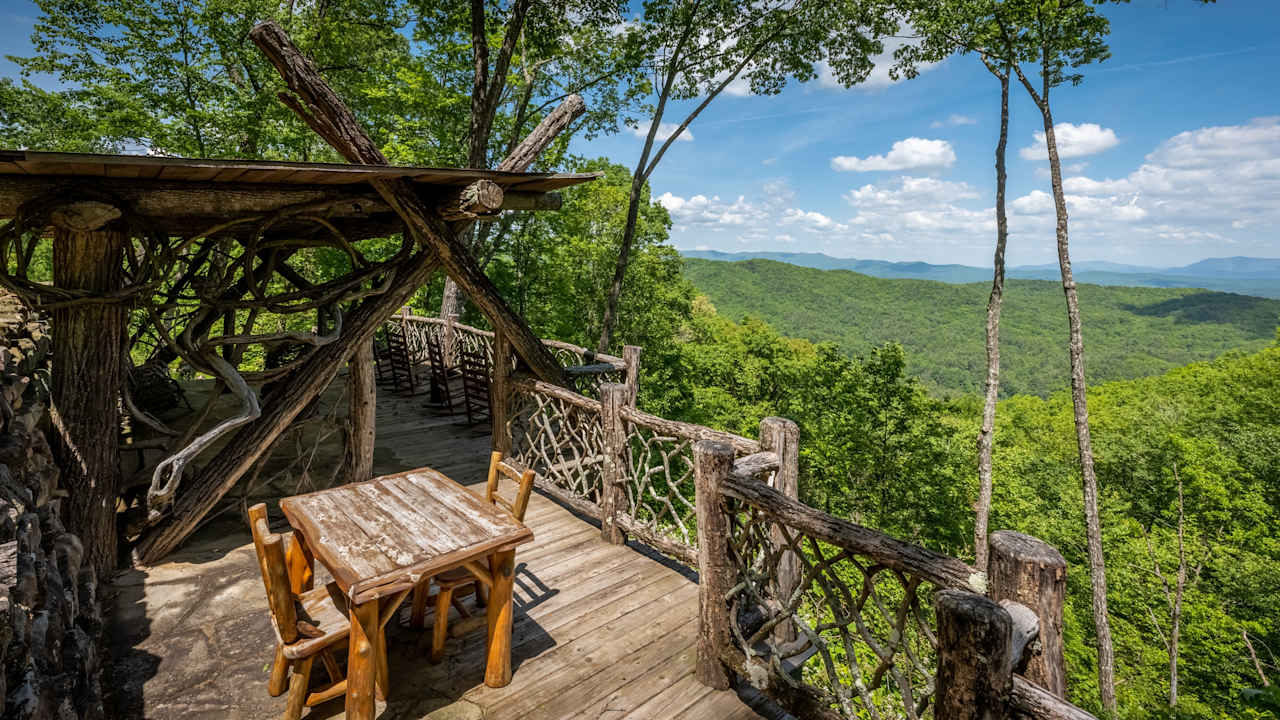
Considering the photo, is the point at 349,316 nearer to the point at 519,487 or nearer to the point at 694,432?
the point at 519,487

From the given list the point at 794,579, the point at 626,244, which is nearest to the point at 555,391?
the point at 794,579

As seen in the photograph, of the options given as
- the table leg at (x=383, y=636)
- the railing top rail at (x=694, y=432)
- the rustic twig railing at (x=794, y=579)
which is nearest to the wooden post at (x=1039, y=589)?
the rustic twig railing at (x=794, y=579)

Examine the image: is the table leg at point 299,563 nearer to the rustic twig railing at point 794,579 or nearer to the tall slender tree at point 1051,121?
the rustic twig railing at point 794,579

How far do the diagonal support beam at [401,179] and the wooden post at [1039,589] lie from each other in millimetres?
4079

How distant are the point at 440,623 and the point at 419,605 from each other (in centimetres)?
27

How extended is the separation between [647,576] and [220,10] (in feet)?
46.7

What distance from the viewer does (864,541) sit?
2162 millimetres

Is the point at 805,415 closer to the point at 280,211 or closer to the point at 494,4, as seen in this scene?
the point at 494,4

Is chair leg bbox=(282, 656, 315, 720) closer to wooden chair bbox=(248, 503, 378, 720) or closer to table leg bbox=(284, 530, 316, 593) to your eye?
wooden chair bbox=(248, 503, 378, 720)

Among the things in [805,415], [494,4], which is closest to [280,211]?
[494,4]

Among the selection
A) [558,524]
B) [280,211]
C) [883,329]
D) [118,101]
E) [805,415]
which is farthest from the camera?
[883,329]

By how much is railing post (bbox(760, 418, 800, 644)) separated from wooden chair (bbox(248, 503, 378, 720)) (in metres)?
2.40

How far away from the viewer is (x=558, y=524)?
4980 millimetres

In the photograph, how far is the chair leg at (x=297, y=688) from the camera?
251 cm
